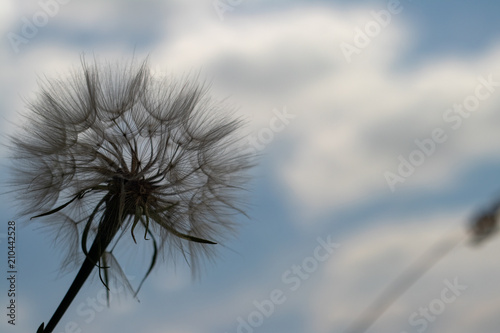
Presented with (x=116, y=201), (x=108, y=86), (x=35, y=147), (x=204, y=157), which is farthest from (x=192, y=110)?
(x=35, y=147)

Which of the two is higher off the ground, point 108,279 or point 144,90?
point 144,90

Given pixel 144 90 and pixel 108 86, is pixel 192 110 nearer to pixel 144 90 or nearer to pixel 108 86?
pixel 144 90

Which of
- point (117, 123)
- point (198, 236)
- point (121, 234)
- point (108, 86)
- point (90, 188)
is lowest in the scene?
point (198, 236)

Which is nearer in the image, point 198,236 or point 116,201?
point 116,201

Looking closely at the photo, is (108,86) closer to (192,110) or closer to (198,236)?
(192,110)

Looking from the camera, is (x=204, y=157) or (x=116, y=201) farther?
(x=204, y=157)

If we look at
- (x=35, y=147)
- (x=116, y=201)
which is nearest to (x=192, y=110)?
(x=116, y=201)
